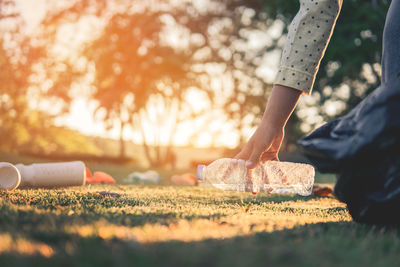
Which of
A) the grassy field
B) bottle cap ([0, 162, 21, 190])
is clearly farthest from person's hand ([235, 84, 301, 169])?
bottle cap ([0, 162, 21, 190])

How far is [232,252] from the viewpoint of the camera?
792 mm

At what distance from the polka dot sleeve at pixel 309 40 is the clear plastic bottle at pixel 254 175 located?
1.47ft

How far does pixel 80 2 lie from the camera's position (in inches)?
612

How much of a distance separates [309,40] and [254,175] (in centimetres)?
73

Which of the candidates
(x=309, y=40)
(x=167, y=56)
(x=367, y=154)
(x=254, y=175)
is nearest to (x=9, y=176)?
(x=254, y=175)

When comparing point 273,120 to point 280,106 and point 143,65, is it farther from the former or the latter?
point 143,65

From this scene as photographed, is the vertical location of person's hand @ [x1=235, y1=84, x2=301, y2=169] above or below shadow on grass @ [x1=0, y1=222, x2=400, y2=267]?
above

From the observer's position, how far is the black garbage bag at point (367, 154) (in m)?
1.19

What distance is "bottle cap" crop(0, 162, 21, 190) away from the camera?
91.5 inches

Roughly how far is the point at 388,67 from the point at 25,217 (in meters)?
1.55

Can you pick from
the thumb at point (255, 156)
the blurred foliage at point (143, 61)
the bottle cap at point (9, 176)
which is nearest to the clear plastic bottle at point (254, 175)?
the thumb at point (255, 156)

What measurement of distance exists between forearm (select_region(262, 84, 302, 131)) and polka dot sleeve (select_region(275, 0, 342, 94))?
1.6 inches

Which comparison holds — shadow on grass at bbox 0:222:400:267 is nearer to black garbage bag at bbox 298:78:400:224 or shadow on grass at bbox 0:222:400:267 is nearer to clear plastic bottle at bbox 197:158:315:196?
black garbage bag at bbox 298:78:400:224

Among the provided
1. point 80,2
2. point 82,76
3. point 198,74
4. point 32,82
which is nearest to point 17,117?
point 32,82
